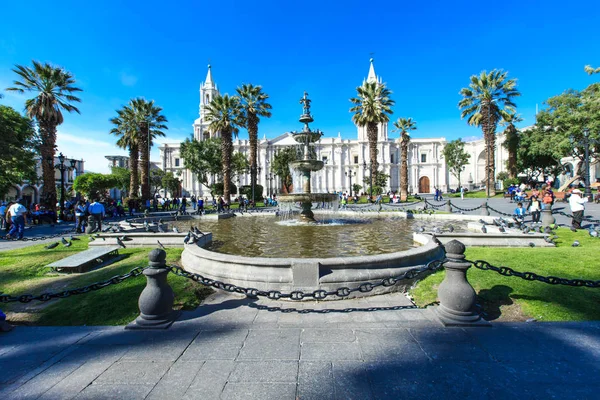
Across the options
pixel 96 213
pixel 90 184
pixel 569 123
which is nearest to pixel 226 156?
pixel 96 213

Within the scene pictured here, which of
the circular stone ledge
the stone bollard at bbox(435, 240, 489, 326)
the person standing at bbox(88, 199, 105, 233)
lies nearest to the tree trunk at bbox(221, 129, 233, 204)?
the person standing at bbox(88, 199, 105, 233)

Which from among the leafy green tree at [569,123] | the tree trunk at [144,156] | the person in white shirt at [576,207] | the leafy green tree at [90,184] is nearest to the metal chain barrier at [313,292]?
the person in white shirt at [576,207]

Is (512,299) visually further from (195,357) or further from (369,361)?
(195,357)

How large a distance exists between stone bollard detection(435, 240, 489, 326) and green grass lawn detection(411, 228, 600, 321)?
27.2 inches

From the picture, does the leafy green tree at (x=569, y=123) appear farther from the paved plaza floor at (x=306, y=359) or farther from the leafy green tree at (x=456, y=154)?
the paved plaza floor at (x=306, y=359)

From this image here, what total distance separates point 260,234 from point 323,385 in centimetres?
754

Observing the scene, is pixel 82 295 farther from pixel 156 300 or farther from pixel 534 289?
pixel 534 289

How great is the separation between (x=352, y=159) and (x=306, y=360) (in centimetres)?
7123

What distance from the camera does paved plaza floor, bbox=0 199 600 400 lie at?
7.77ft

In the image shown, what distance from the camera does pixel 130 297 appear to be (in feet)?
15.3

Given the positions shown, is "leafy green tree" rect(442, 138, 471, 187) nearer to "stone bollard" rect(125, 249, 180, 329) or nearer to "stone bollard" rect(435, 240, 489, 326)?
"stone bollard" rect(435, 240, 489, 326)

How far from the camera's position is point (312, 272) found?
4457 mm

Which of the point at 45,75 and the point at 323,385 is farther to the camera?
the point at 45,75

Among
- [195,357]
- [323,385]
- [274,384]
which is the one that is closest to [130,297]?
[195,357]
